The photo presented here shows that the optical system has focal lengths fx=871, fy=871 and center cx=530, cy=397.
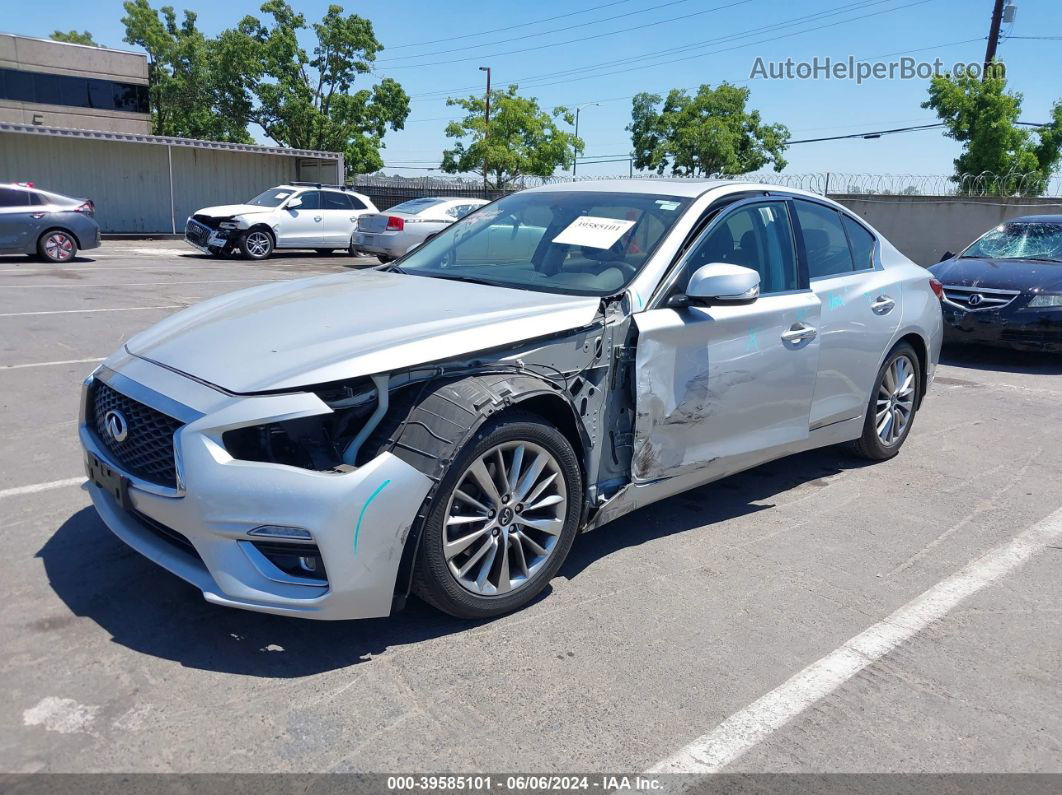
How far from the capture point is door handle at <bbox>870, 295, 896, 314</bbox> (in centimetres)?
519

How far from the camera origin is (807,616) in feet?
11.9

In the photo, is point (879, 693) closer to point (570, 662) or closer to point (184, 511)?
point (570, 662)

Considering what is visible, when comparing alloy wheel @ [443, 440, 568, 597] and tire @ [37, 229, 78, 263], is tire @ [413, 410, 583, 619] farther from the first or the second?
tire @ [37, 229, 78, 263]

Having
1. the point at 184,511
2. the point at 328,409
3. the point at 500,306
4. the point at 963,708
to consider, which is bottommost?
the point at 963,708

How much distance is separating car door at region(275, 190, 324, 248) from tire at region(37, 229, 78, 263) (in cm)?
443

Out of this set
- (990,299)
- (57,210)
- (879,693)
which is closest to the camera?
(879,693)

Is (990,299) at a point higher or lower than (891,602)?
higher

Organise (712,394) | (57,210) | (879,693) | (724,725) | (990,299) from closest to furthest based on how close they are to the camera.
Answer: (724,725) → (879,693) → (712,394) → (990,299) → (57,210)

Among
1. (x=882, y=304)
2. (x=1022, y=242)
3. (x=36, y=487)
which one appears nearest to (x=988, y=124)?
(x=1022, y=242)

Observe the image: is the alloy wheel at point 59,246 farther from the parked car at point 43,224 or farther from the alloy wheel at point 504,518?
the alloy wheel at point 504,518

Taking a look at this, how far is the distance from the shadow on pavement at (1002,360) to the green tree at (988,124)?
14.0m

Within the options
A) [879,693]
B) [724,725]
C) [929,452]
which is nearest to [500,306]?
[724,725]

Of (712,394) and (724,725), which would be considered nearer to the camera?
(724,725)

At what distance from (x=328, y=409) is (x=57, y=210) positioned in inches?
649
